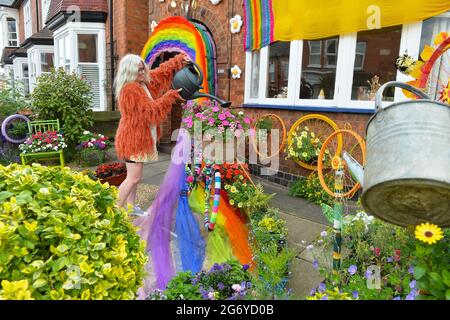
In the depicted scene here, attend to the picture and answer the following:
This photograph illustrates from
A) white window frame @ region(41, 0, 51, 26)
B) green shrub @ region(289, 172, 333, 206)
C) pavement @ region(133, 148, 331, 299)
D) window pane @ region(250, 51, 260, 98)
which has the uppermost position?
white window frame @ region(41, 0, 51, 26)

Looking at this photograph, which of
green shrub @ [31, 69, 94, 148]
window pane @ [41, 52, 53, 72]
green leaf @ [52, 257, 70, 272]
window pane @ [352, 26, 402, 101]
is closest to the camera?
green leaf @ [52, 257, 70, 272]

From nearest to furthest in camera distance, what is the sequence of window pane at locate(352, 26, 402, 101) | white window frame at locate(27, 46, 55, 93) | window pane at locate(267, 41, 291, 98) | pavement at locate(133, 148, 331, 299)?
pavement at locate(133, 148, 331, 299), window pane at locate(352, 26, 402, 101), window pane at locate(267, 41, 291, 98), white window frame at locate(27, 46, 55, 93)

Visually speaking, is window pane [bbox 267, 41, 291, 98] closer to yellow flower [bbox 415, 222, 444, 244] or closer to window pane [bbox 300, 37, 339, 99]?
window pane [bbox 300, 37, 339, 99]

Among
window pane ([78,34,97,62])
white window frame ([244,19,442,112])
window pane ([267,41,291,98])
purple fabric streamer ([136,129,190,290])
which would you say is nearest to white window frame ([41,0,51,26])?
window pane ([78,34,97,62])

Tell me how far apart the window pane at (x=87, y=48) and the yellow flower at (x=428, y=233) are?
33.5 feet

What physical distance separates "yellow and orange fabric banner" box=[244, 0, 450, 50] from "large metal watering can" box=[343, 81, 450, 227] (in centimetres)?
304

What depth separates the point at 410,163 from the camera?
108 centimetres

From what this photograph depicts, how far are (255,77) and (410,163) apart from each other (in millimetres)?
4848

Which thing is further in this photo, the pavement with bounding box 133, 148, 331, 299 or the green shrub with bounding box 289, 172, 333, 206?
the green shrub with bounding box 289, 172, 333, 206

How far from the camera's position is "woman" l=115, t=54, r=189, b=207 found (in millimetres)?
3051

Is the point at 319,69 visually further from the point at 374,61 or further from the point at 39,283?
the point at 39,283

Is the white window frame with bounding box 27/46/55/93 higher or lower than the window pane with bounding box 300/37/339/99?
higher
